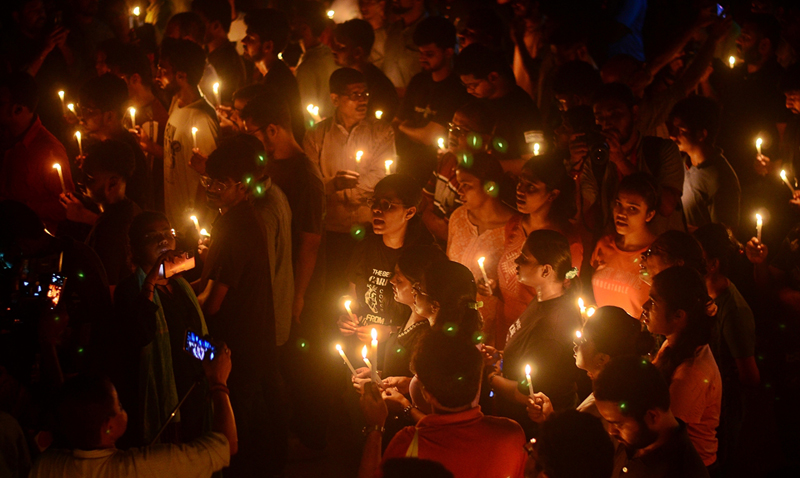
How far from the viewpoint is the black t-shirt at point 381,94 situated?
716 cm

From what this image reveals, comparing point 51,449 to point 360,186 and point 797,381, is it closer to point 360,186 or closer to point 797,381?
point 360,186

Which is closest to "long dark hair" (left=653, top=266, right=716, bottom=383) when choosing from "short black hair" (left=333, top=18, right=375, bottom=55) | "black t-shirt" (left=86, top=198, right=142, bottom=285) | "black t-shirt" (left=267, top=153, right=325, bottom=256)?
Answer: "black t-shirt" (left=267, top=153, right=325, bottom=256)

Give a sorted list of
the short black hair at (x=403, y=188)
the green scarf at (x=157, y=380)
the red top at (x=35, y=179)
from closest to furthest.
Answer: the green scarf at (x=157, y=380)
the short black hair at (x=403, y=188)
the red top at (x=35, y=179)

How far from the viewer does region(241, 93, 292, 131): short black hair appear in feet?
18.7

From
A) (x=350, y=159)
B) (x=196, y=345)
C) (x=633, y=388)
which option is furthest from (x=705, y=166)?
(x=196, y=345)

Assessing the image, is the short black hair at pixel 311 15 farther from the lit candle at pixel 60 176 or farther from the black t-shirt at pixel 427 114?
the lit candle at pixel 60 176

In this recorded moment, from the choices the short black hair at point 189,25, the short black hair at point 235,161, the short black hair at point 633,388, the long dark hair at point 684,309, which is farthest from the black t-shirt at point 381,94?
the short black hair at point 633,388

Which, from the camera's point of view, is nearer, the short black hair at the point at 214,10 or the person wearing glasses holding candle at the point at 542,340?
the person wearing glasses holding candle at the point at 542,340

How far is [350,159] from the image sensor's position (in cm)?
650

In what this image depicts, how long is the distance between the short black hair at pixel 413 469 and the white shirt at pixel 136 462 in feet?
3.23

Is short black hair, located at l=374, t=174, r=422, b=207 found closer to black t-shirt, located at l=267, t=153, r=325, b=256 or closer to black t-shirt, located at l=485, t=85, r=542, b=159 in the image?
black t-shirt, located at l=267, t=153, r=325, b=256

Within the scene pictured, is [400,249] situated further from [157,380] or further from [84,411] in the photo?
[84,411]

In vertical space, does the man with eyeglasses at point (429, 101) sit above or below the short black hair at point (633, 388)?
above

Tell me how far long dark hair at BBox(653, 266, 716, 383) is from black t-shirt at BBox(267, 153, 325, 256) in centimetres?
279
